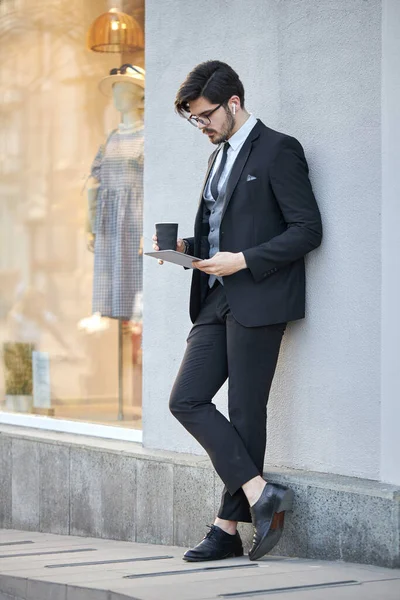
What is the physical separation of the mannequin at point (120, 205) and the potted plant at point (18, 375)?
2.81 ft

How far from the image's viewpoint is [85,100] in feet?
24.8

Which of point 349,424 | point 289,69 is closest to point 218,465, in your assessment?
point 349,424

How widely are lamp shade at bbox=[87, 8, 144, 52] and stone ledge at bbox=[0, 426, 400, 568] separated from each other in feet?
8.09

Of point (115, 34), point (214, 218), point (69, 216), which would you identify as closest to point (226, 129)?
point (214, 218)

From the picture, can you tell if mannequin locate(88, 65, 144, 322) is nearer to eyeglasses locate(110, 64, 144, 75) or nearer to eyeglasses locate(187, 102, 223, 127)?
eyeglasses locate(110, 64, 144, 75)

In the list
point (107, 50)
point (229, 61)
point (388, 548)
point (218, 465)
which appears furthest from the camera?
point (107, 50)

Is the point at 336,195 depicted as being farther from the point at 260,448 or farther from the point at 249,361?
the point at 260,448

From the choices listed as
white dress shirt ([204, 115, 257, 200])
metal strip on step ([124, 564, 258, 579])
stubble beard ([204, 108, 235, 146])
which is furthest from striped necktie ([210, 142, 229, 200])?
metal strip on step ([124, 564, 258, 579])

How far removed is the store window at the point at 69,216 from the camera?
23.1 ft

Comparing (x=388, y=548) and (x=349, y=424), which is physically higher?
(x=349, y=424)

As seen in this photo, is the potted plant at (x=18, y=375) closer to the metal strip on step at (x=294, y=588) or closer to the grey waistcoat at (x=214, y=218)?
the grey waistcoat at (x=214, y=218)

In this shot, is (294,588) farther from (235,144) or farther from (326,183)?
(235,144)

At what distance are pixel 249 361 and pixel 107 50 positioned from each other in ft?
10.3

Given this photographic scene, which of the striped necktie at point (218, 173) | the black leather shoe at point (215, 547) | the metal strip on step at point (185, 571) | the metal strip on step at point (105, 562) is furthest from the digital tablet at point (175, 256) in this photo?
the metal strip on step at point (105, 562)
